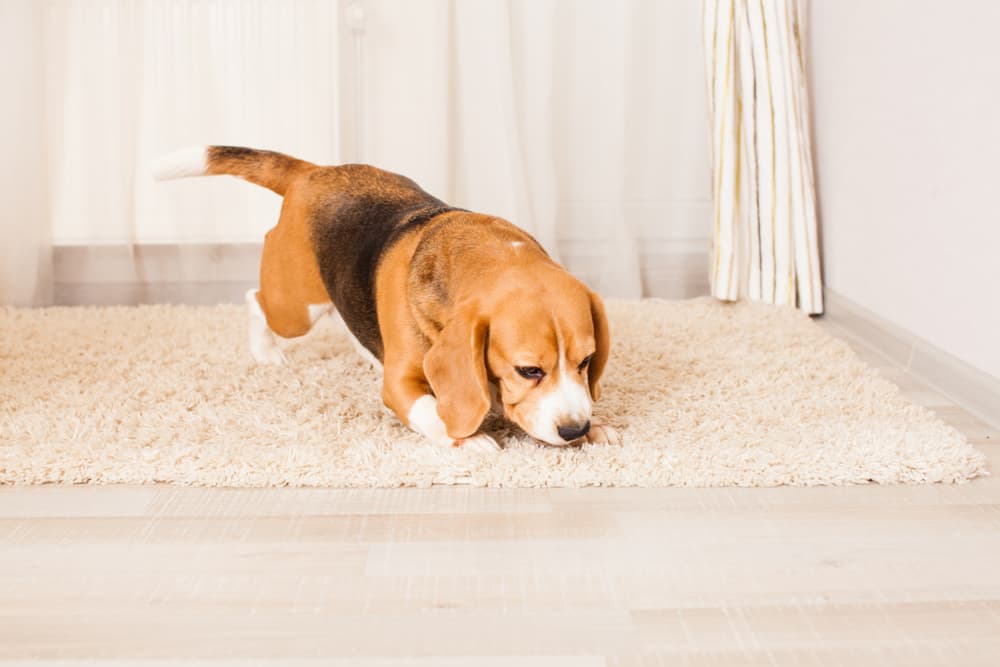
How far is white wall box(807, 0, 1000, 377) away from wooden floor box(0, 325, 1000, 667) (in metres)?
0.74

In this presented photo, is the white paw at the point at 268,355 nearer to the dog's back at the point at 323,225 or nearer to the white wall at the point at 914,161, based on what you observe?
the dog's back at the point at 323,225

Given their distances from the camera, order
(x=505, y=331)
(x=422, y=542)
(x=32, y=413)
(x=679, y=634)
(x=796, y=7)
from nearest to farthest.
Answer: (x=679, y=634) → (x=422, y=542) → (x=505, y=331) → (x=32, y=413) → (x=796, y=7)

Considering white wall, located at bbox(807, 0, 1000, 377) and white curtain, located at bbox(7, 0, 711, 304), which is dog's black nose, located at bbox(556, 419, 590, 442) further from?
white curtain, located at bbox(7, 0, 711, 304)

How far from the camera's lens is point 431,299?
221 cm

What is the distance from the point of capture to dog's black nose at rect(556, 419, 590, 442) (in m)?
2.00

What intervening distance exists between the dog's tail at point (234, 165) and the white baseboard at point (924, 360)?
Answer: 68.1 inches

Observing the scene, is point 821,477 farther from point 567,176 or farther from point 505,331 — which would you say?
point 567,176

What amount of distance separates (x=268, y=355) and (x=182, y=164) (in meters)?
0.57

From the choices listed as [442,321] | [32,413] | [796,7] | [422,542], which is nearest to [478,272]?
[442,321]

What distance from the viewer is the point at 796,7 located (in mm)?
3543

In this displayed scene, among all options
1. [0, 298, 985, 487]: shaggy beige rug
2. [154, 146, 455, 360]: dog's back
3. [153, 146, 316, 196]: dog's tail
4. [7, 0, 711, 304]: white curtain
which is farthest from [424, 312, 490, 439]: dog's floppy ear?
[7, 0, 711, 304]: white curtain

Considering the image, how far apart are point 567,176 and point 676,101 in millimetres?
474

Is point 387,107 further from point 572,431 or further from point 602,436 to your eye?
point 572,431

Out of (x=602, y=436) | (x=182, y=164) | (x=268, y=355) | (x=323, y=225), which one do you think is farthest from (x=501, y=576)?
(x=182, y=164)
